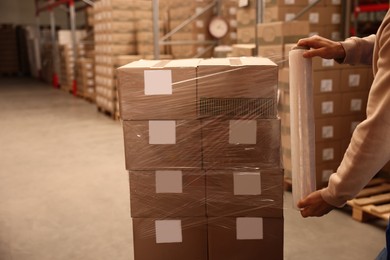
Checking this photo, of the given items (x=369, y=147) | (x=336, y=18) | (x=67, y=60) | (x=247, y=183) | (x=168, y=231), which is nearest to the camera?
(x=369, y=147)

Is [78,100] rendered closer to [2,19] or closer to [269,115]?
[269,115]

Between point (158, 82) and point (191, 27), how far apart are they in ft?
18.2

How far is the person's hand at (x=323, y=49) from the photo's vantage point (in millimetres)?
1810

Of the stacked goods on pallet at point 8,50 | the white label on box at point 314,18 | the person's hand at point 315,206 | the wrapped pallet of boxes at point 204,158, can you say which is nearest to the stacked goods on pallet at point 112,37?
the white label on box at point 314,18

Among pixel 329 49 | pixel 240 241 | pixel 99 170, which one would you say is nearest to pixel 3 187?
pixel 99 170

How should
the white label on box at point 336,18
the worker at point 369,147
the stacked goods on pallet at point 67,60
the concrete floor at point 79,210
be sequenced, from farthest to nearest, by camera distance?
the stacked goods on pallet at point 67,60, the white label on box at point 336,18, the concrete floor at point 79,210, the worker at point 369,147

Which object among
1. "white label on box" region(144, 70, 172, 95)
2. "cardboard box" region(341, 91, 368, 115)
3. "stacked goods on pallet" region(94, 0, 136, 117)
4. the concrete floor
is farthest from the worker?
"stacked goods on pallet" region(94, 0, 136, 117)

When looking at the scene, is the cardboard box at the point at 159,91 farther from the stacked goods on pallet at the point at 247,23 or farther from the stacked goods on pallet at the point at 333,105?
the stacked goods on pallet at the point at 247,23

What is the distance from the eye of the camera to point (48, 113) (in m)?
8.98

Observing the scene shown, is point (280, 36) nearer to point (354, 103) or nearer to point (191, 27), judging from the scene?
point (354, 103)

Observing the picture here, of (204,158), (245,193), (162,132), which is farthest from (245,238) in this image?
(162,132)

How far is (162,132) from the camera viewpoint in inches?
92.6

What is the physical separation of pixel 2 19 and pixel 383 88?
20548 mm

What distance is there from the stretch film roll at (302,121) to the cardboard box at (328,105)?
6.63 ft
